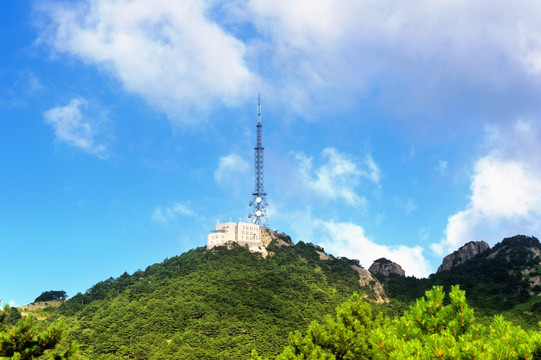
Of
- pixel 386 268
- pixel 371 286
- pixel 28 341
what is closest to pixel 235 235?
pixel 371 286

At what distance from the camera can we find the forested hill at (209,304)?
68.4 meters

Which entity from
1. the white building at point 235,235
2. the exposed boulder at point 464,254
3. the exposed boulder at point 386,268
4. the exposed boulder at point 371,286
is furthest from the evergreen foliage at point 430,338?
the exposed boulder at point 464,254

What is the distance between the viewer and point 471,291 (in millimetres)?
97875

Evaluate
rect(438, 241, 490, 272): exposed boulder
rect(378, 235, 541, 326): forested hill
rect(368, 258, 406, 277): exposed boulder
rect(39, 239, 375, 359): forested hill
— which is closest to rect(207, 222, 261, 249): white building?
rect(39, 239, 375, 359): forested hill

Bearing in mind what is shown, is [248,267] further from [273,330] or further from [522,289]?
[522,289]

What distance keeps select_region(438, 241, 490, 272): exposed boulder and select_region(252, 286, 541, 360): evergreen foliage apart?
358 ft

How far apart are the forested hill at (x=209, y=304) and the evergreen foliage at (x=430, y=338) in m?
40.7

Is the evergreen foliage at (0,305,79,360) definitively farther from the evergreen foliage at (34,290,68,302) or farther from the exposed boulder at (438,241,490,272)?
the exposed boulder at (438,241,490,272)

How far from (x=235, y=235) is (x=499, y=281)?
59560 millimetres

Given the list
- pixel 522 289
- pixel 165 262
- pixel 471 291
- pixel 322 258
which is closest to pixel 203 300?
pixel 165 262

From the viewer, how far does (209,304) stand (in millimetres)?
80938

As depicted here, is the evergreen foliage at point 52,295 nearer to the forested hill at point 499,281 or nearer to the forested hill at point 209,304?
the forested hill at point 209,304

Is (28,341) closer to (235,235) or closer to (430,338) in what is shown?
(430,338)

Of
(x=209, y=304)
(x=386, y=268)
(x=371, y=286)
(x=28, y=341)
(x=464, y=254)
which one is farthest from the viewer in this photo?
(x=464, y=254)
